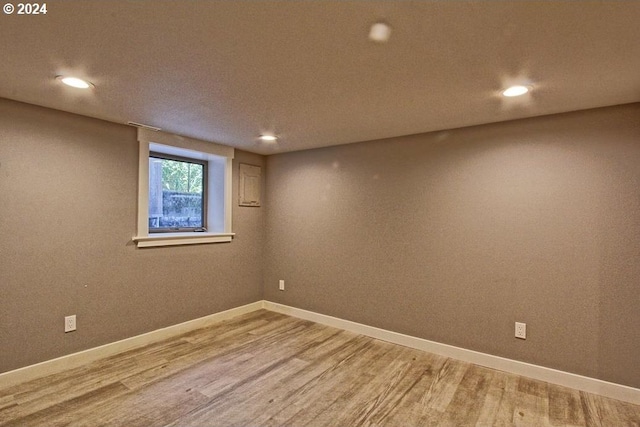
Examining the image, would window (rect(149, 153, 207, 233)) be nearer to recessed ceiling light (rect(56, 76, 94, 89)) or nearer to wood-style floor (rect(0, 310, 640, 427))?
wood-style floor (rect(0, 310, 640, 427))

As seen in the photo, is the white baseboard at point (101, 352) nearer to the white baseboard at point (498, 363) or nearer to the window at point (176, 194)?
the window at point (176, 194)

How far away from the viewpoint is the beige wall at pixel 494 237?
89.7 inches

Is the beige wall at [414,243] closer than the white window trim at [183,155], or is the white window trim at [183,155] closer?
the beige wall at [414,243]

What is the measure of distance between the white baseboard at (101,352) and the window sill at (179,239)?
0.84m

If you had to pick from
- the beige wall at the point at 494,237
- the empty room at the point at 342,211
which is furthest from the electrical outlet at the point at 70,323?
the beige wall at the point at 494,237

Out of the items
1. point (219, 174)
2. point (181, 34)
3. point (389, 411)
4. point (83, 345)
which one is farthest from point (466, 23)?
point (83, 345)

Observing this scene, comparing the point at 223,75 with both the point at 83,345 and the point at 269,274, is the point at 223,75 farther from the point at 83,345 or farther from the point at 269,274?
the point at 269,274

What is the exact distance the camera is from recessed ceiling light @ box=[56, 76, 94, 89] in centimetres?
190

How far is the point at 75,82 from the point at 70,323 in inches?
74.0

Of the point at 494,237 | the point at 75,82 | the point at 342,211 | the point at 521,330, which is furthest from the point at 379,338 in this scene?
the point at 75,82

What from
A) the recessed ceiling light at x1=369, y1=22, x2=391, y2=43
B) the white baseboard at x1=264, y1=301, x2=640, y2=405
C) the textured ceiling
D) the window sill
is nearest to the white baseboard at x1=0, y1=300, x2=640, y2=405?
the white baseboard at x1=264, y1=301, x2=640, y2=405

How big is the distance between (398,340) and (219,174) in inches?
108

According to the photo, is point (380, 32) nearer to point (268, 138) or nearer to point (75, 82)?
point (75, 82)

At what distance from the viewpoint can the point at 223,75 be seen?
183cm
